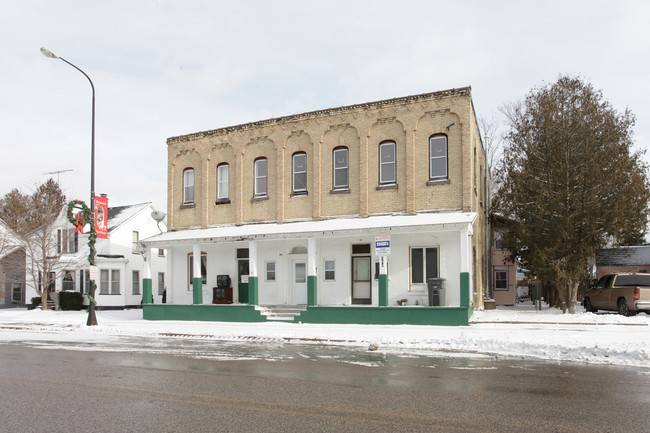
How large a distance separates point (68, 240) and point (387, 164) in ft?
83.2

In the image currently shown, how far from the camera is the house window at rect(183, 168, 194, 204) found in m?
26.7

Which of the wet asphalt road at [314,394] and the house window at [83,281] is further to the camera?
the house window at [83,281]

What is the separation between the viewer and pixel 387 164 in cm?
2217

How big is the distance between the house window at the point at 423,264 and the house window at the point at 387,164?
115 inches

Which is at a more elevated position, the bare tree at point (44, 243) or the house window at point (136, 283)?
the bare tree at point (44, 243)

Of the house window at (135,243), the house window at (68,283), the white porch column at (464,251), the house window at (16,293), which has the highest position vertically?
the house window at (135,243)

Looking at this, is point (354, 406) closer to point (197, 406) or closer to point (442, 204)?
point (197, 406)

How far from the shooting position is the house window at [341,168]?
22.9 m

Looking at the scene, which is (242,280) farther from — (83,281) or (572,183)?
(83,281)

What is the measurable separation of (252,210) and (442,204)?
332 inches

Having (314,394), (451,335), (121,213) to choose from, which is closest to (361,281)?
(451,335)

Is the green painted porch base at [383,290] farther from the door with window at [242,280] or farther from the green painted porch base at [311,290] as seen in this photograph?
the door with window at [242,280]

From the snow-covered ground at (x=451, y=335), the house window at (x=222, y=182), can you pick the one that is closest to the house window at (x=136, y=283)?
the snow-covered ground at (x=451, y=335)

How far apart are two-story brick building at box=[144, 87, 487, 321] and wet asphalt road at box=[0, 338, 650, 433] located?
8424 mm
